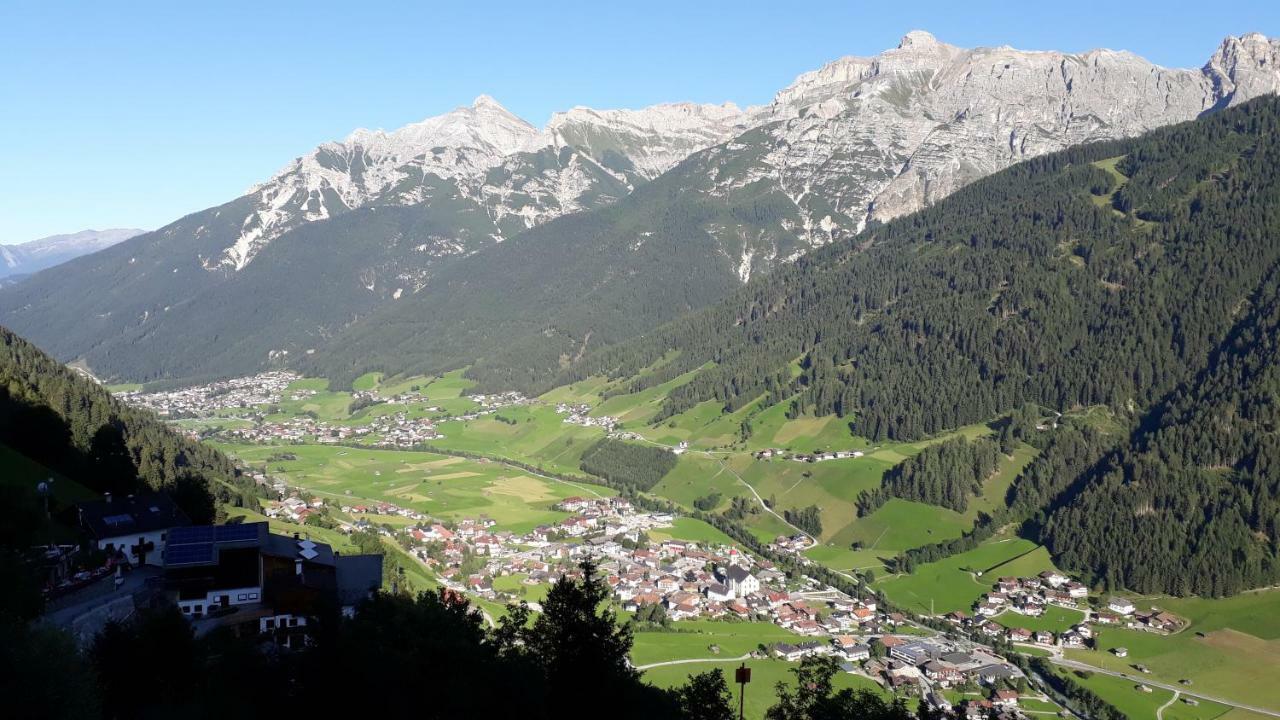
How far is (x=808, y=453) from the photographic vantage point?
154625mm

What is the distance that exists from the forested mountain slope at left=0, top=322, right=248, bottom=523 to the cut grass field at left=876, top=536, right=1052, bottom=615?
241 feet

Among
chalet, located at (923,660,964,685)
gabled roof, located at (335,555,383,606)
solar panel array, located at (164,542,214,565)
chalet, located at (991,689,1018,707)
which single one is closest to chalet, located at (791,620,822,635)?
chalet, located at (923,660,964,685)

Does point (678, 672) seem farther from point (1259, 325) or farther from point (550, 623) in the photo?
point (1259, 325)

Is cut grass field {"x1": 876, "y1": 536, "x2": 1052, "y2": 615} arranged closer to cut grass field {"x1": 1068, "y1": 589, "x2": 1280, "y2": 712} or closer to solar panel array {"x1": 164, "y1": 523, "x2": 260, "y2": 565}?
cut grass field {"x1": 1068, "y1": 589, "x2": 1280, "y2": 712}

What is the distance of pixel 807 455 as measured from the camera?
502ft

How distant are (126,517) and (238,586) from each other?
40.7 ft

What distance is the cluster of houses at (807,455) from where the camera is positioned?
493 feet

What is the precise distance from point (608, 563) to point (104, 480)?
182ft

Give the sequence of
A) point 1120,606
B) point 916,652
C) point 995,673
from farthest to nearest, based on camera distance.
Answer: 1. point 1120,606
2. point 916,652
3. point 995,673

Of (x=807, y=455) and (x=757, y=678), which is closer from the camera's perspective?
(x=757, y=678)

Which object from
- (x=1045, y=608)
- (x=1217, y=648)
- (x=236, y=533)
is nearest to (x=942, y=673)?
(x=1045, y=608)

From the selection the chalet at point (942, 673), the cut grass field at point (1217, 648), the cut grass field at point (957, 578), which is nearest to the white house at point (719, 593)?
the cut grass field at point (957, 578)

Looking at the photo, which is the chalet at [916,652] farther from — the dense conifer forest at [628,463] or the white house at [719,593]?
the dense conifer forest at [628,463]

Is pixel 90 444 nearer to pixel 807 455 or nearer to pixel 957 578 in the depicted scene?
pixel 957 578
